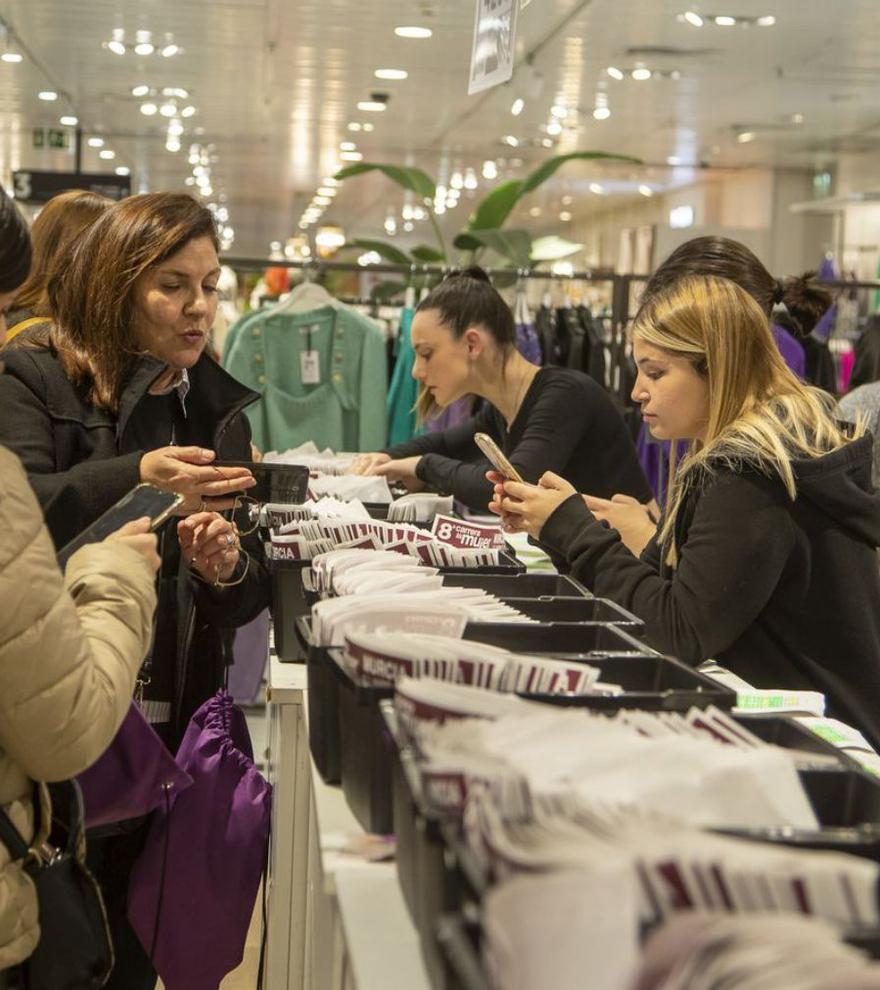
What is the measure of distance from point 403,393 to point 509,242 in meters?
1.00

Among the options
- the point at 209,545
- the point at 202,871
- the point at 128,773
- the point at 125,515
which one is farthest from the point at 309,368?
the point at 125,515

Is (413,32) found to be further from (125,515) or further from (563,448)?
(125,515)

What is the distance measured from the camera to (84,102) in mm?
15078

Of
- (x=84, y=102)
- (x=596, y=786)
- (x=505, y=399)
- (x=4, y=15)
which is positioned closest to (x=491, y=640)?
(x=596, y=786)

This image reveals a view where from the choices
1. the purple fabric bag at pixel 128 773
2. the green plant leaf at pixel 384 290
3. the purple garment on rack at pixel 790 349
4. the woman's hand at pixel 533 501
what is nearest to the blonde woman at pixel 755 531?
the woman's hand at pixel 533 501

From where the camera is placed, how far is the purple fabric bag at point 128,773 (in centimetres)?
203

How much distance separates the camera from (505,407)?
4.51 m

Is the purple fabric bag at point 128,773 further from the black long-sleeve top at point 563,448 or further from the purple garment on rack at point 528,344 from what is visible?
the purple garment on rack at point 528,344

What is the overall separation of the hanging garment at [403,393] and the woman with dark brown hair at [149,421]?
327 centimetres

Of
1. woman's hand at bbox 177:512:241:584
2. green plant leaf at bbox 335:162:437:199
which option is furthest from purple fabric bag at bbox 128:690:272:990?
green plant leaf at bbox 335:162:437:199

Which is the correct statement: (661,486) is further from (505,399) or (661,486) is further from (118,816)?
(118,816)

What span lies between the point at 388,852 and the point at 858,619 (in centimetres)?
120

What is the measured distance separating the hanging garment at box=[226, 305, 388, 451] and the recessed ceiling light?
697cm

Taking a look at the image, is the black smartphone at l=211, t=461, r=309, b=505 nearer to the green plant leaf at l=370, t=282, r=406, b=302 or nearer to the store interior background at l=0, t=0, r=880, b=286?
the green plant leaf at l=370, t=282, r=406, b=302
